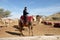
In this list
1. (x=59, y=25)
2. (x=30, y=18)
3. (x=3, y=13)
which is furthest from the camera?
(x=3, y=13)

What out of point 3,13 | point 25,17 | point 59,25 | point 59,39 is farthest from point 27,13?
point 3,13

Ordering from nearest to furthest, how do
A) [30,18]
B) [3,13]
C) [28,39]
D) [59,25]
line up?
[28,39]
[30,18]
[59,25]
[3,13]

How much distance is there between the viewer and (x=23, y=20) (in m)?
15.1

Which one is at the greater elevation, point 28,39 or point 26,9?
point 26,9

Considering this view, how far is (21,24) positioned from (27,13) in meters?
1.13

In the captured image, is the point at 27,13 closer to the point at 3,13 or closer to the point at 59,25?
the point at 59,25

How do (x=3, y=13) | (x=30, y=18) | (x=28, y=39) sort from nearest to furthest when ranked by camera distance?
(x=28, y=39) → (x=30, y=18) → (x=3, y=13)

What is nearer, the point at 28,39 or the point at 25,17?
the point at 28,39

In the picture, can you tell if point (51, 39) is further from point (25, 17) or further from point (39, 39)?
point (25, 17)

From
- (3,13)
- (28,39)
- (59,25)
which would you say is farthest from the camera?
(3,13)

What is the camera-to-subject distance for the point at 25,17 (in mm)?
15000

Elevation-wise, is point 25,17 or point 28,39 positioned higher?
point 25,17

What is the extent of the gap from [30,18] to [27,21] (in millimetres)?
377

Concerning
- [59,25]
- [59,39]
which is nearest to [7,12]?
[59,25]
